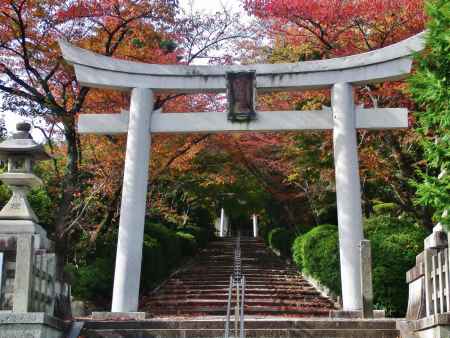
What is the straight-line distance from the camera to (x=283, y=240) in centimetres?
2456

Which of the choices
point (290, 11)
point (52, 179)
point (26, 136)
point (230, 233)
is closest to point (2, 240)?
point (26, 136)

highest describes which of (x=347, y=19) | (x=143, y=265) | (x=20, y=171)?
(x=347, y=19)

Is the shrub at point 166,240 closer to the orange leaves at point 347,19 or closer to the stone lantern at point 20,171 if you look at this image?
the orange leaves at point 347,19

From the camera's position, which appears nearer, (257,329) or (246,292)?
(257,329)

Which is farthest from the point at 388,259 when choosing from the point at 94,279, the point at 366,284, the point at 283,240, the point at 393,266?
the point at 283,240

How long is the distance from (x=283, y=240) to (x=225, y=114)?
1297 centimetres

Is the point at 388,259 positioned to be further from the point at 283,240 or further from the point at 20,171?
the point at 283,240

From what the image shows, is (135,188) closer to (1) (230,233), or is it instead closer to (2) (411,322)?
(2) (411,322)

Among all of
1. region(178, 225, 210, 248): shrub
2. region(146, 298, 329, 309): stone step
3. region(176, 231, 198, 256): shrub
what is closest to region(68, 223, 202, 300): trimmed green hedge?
region(176, 231, 198, 256): shrub

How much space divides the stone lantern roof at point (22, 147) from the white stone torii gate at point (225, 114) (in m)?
3.02

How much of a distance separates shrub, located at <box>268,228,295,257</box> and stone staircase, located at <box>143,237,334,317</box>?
126 centimetres

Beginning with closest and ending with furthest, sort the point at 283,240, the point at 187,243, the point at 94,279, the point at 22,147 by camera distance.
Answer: the point at 22,147, the point at 94,279, the point at 187,243, the point at 283,240

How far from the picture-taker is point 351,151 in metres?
12.0

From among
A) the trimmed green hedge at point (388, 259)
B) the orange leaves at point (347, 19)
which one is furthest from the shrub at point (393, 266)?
the orange leaves at point (347, 19)
